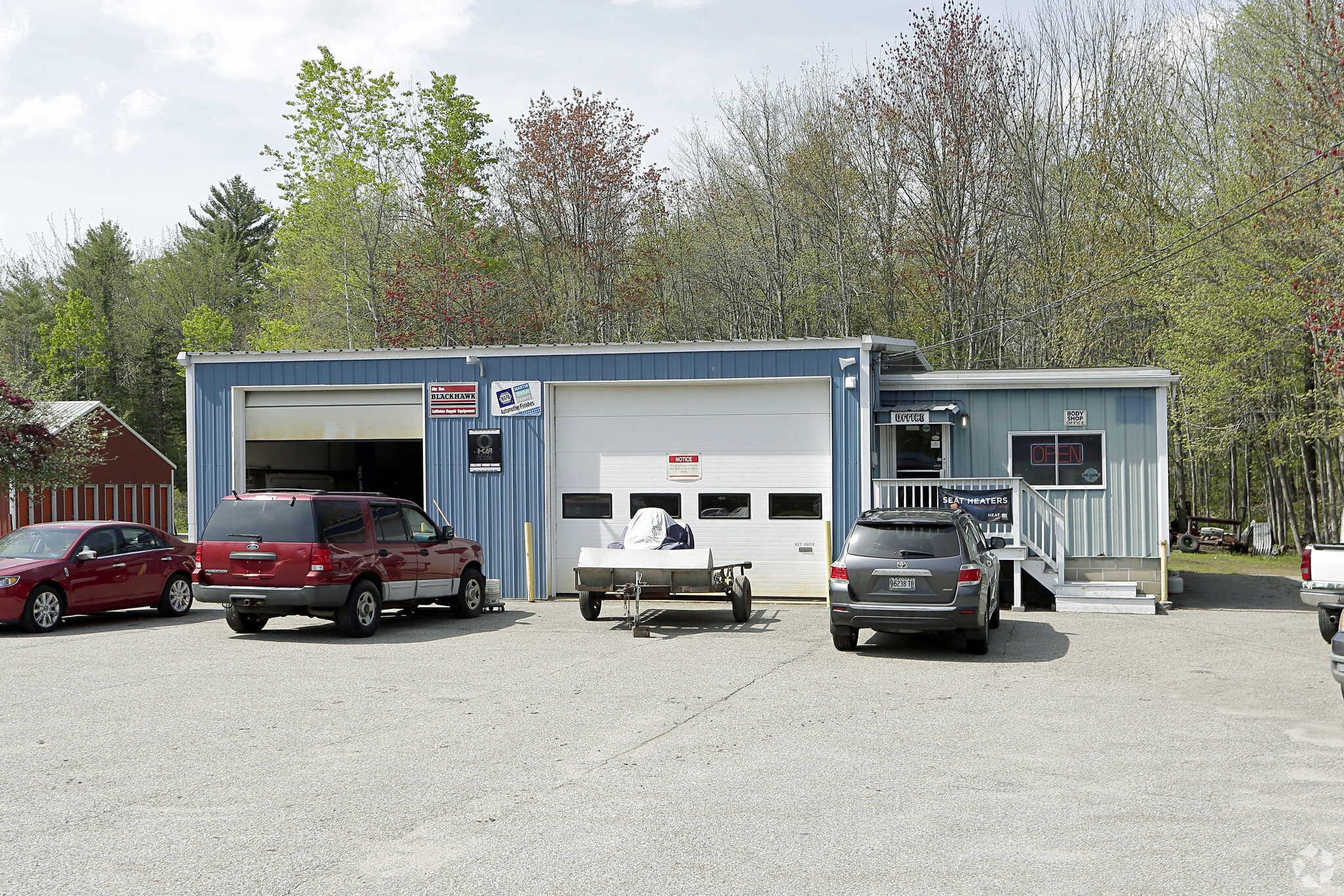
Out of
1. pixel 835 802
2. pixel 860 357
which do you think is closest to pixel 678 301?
→ pixel 860 357

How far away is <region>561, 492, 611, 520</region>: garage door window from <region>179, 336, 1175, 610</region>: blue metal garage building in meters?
0.03

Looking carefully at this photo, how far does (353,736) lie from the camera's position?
811 cm

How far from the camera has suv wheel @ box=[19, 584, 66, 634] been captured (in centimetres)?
1441

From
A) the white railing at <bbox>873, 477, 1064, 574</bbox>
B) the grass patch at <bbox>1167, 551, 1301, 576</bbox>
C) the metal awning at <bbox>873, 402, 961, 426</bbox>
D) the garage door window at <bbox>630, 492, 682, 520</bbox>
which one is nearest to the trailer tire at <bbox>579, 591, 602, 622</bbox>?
the garage door window at <bbox>630, 492, 682, 520</bbox>

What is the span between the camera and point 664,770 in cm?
718

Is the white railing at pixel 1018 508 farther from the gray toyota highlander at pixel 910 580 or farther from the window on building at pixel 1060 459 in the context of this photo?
the gray toyota highlander at pixel 910 580

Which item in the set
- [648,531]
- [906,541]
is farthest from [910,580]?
[648,531]

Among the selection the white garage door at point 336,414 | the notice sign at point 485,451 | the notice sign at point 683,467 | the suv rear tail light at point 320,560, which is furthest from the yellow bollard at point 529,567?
the suv rear tail light at point 320,560

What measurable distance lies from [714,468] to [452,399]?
15.4 feet

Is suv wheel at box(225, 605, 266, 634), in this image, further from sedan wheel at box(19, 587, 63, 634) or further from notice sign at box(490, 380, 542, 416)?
notice sign at box(490, 380, 542, 416)

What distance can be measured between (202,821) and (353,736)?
85.2 inches

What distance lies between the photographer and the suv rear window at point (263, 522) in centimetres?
1345

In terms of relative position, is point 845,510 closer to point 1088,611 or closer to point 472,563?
point 1088,611

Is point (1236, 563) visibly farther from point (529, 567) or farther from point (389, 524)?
point (389, 524)
